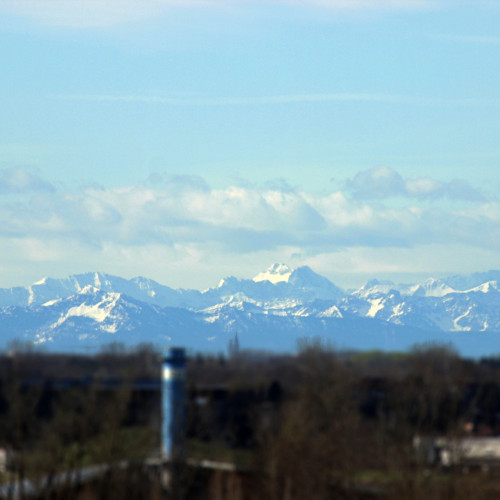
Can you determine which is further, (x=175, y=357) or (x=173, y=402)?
(x=175, y=357)

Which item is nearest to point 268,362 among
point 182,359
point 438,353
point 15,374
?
point 182,359

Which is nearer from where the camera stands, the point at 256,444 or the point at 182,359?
the point at 256,444

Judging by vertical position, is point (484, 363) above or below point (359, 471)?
above

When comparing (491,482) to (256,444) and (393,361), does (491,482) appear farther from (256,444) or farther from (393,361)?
(393,361)

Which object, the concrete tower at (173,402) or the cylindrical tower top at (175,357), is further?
the cylindrical tower top at (175,357)

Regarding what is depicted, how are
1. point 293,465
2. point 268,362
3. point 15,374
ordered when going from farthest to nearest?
point 268,362
point 15,374
point 293,465

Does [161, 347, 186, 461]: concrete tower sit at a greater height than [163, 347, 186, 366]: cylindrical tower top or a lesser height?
lesser

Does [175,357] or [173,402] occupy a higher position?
[175,357]

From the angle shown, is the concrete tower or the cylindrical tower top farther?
the cylindrical tower top

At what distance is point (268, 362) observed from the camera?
6006 centimetres

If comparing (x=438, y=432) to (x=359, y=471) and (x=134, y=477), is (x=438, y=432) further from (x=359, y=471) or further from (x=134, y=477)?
(x=134, y=477)

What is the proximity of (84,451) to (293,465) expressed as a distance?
908 centimetres

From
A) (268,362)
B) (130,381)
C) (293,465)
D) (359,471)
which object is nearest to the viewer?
(293,465)

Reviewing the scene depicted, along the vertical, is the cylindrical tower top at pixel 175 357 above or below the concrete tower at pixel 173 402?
above
